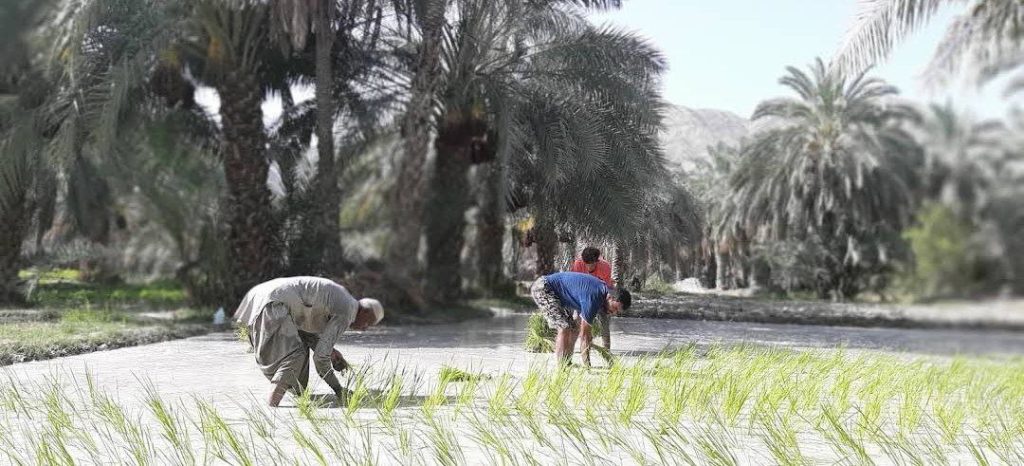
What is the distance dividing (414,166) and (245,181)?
10.2ft

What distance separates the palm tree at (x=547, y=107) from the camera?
12797 millimetres

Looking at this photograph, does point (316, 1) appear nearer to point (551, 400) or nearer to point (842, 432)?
point (551, 400)

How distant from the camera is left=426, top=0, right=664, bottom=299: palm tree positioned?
504 inches

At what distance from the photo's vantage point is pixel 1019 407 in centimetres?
551

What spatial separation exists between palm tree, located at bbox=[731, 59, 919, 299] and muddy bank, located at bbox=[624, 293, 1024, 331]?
0.20 m

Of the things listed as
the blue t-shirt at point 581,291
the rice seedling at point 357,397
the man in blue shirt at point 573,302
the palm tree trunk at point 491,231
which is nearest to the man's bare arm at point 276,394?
the rice seedling at point 357,397

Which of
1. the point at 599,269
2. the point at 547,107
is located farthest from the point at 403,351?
the point at 547,107

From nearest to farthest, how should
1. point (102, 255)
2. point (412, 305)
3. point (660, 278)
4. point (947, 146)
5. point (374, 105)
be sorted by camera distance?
point (947, 146)
point (660, 278)
point (412, 305)
point (374, 105)
point (102, 255)

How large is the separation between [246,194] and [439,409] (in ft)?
40.0

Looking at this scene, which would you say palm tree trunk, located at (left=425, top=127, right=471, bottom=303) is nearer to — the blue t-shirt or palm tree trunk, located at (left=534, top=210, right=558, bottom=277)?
palm tree trunk, located at (left=534, top=210, right=558, bottom=277)

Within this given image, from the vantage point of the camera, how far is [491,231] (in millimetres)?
14734

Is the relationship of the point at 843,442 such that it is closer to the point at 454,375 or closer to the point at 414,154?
the point at 454,375

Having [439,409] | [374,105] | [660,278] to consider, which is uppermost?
[374,105]

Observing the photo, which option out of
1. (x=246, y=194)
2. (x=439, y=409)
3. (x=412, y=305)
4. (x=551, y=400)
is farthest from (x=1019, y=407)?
(x=246, y=194)
